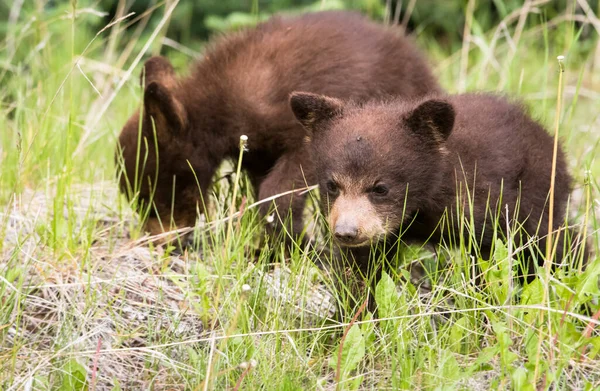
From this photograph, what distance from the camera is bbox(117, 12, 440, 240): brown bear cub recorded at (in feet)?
18.4

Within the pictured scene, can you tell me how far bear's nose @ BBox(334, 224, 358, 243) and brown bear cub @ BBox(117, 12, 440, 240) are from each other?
115cm

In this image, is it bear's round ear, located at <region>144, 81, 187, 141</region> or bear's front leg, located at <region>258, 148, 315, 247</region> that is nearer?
bear's front leg, located at <region>258, 148, 315, 247</region>

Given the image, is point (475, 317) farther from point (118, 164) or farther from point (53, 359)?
point (118, 164)

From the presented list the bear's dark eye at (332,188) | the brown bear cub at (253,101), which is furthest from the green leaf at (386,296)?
the brown bear cub at (253,101)

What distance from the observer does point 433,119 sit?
14.5ft

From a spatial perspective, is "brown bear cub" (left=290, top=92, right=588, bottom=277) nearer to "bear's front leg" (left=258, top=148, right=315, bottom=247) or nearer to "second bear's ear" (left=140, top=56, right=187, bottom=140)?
"bear's front leg" (left=258, top=148, right=315, bottom=247)

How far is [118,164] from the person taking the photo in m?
5.87

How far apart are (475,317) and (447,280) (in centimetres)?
53

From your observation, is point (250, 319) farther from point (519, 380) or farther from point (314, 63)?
point (314, 63)

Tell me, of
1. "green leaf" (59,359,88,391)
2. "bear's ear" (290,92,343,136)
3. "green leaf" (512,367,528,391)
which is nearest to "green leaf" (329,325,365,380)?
"green leaf" (512,367,528,391)

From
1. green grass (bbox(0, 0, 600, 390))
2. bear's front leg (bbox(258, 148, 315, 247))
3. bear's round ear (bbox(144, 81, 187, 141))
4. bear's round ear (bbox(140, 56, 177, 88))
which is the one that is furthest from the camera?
bear's round ear (bbox(140, 56, 177, 88))

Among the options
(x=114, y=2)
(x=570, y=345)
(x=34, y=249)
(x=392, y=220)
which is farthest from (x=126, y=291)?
(x=114, y=2)

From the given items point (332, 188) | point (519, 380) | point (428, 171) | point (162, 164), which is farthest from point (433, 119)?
point (162, 164)

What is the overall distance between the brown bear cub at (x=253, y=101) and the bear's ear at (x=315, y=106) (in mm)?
652
